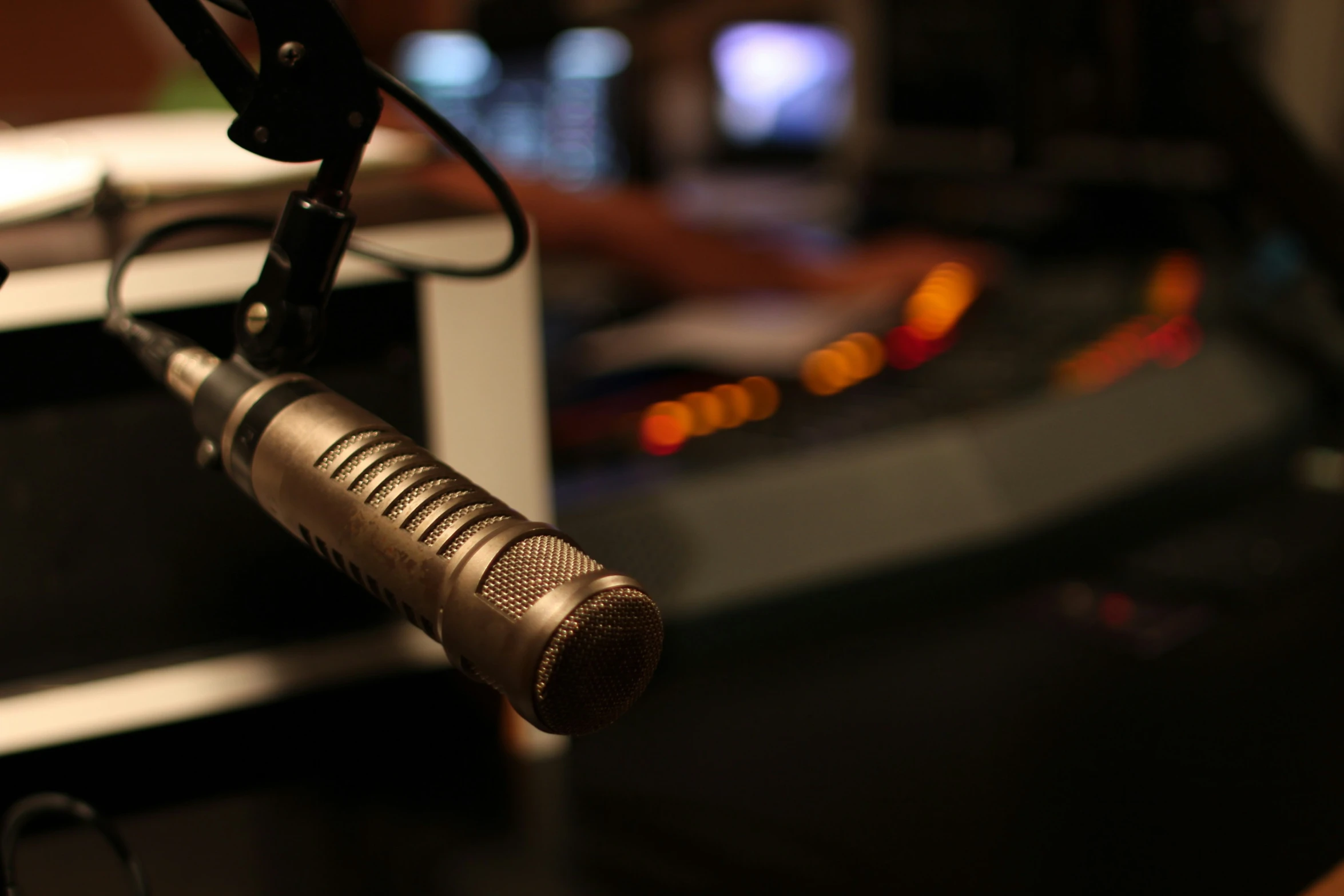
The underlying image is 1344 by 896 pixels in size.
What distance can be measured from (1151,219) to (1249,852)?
1.01 m

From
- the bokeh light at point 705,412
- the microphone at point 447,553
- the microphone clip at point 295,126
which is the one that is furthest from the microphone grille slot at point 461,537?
the bokeh light at point 705,412

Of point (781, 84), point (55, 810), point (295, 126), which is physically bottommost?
point (55, 810)

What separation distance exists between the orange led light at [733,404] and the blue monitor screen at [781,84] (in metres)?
0.99

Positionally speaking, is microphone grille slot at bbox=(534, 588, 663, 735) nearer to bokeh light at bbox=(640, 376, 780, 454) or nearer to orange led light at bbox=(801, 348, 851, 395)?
→ bokeh light at bbox=(640, 376, 780, 454)

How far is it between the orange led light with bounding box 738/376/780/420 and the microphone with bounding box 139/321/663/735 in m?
0.54

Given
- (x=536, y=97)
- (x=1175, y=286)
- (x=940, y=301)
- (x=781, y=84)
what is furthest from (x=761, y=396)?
(x=536, y=97)

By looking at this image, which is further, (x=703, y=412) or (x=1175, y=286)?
(x=1175, y=286)

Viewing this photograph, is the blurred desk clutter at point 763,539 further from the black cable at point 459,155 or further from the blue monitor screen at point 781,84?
the blue monitor screen at point 781,84

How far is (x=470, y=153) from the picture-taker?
397mm

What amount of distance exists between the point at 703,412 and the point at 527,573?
23.6 inches

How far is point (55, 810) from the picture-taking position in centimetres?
55

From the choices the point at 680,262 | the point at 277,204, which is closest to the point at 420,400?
the point at 277,204

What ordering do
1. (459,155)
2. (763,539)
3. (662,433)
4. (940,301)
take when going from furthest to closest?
1. (940,301)
2. (662,433)
3. (763,539)
4. (459,155)

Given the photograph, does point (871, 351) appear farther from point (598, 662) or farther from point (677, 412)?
point (598, 662)
